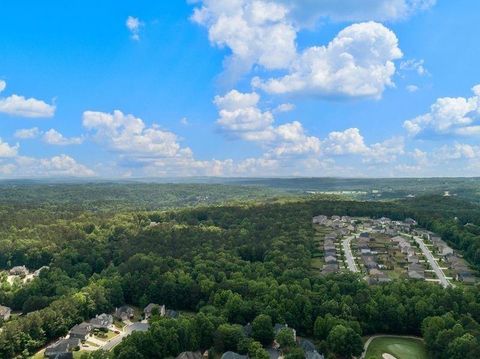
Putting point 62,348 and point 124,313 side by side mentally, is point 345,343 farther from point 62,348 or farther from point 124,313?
point 124,313

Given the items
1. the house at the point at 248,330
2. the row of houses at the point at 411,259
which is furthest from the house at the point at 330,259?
the house at the point at 248,330

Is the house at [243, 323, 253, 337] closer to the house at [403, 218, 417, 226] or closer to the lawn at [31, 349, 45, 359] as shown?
the lawn at [31, 349, 45, 359]

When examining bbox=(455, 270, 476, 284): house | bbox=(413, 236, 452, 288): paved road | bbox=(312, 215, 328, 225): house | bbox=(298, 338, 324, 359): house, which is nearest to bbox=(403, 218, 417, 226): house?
bbox=(413, 236, 452, 288): paved road

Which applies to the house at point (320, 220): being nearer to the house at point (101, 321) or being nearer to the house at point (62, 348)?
the house at point (101, 321)

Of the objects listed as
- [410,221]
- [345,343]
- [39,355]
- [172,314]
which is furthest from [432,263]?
[39,355]

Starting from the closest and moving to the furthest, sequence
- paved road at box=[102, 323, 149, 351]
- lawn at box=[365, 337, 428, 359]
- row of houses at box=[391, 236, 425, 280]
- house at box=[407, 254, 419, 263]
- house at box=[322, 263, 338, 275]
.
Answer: lawn at box=[365, 337, 428, 359] → paved road at box=[102, 323, 149, 351] → house at box=[322, 263, 338, 275] → row of houses at box=[391, 236, 425, 280] → house at box=[407, 254, 419, 263]

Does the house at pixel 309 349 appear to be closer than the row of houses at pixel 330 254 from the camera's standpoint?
Yes

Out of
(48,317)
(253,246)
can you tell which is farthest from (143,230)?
(48,317)
